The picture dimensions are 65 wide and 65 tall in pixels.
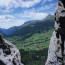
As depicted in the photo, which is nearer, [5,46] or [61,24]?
[61,24]

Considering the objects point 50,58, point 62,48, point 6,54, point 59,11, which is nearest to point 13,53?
point 6,54

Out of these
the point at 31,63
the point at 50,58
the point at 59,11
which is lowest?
the point at 31,63

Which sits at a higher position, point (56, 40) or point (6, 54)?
point (56, 40)

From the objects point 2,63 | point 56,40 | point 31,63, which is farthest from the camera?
point 31,63

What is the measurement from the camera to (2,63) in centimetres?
2242

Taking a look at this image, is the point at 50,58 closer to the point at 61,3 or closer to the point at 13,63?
the point at 13,63

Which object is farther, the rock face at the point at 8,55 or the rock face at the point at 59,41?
the rock face at the point at 8,55

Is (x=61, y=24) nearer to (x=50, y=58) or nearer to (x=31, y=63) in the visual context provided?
(x=50, y=58)

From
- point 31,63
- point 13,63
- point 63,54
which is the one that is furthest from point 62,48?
point 31,63

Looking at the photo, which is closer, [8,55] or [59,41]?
[59,41]

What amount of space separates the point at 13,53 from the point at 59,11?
11.7 metres

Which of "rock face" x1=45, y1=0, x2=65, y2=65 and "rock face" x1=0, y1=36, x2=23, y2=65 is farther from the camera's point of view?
"rock face" x1=0, y1=36, x2=23, y2=65

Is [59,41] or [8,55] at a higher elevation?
[59,41]

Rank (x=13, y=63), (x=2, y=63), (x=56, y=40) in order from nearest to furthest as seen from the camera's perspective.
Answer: (x=2, y=63), (x=13, y=63), (x=56, y=40)
